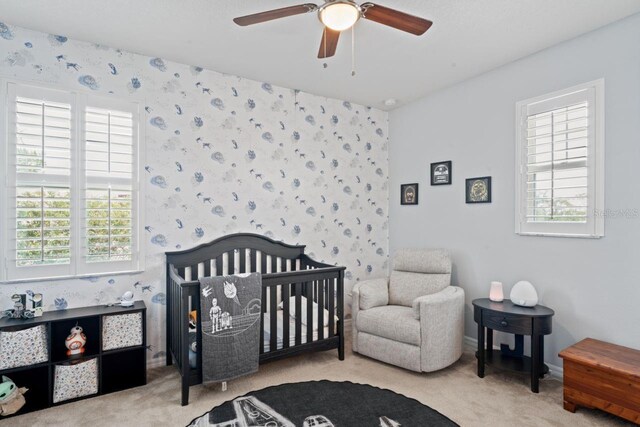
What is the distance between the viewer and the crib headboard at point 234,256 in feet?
10.3

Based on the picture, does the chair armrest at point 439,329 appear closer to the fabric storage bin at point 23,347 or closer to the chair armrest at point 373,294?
the chair armrest at point 373,294

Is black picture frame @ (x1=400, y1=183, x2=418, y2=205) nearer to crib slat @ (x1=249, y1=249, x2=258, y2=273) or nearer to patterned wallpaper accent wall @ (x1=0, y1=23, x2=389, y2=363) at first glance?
patterned wallpaper accent wall @ (x1=0, y1=23, x2=389, y2=363)

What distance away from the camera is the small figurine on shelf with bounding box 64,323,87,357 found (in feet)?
8.17

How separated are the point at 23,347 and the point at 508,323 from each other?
338 cm

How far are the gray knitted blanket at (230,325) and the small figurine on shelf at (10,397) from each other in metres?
1.14

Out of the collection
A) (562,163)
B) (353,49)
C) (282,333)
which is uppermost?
(353,49)

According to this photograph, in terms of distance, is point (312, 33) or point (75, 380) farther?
point (312, 33)

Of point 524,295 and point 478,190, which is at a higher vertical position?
point 478,190

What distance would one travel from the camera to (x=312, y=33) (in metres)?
2.62

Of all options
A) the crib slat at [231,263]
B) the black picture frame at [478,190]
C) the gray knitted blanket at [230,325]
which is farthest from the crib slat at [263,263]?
the black picture frame at [478,190]

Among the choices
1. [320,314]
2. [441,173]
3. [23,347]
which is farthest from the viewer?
[441,173]

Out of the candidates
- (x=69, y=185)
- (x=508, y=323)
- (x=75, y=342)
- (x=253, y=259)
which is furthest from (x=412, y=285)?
(x=69, y=185)

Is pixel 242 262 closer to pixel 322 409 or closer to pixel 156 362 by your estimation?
pixel 156 362

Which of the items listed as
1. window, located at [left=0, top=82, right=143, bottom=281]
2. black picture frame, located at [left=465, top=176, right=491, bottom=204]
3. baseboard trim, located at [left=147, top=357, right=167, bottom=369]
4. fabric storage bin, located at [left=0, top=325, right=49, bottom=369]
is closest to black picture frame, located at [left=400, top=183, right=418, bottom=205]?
black picture frame, located at [left=465, top=176, right=491, bottom=204]
